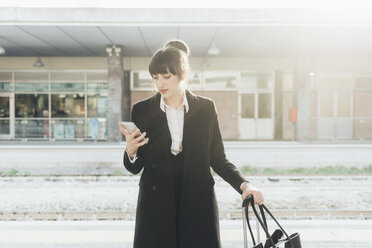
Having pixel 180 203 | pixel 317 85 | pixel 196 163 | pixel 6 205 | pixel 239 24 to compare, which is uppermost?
pixel 239 24

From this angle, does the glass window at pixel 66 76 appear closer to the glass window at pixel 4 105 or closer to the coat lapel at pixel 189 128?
the glass window at pixel 4 105

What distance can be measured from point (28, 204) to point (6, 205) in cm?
38

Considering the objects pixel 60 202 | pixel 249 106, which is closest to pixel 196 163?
pixel 60 202

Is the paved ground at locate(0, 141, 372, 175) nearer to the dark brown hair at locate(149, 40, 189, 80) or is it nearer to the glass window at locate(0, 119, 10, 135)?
the glass window at locate(0, 119, 10, 135)

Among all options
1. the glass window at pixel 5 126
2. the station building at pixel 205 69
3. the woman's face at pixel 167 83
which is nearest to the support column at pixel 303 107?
the station building at pixel 205 69

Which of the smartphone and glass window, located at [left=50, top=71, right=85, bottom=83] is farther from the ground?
glass window, located at [left=50, top=71, right=85, bottom=83]

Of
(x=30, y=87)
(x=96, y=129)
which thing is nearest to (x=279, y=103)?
(x=96, y=129)

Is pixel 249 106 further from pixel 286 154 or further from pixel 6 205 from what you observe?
pixel 6 205

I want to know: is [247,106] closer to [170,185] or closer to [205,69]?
[205,69]

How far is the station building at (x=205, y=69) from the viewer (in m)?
11.9

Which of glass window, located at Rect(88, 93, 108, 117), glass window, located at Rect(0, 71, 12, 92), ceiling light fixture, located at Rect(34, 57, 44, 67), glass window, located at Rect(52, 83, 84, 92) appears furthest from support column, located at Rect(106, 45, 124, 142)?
glass window, located at Rect(0, 71, 12, 92)

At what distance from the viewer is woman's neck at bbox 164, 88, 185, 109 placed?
176cm

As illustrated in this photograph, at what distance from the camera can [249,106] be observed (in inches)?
729

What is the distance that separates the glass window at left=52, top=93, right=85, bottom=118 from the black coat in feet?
55.9
